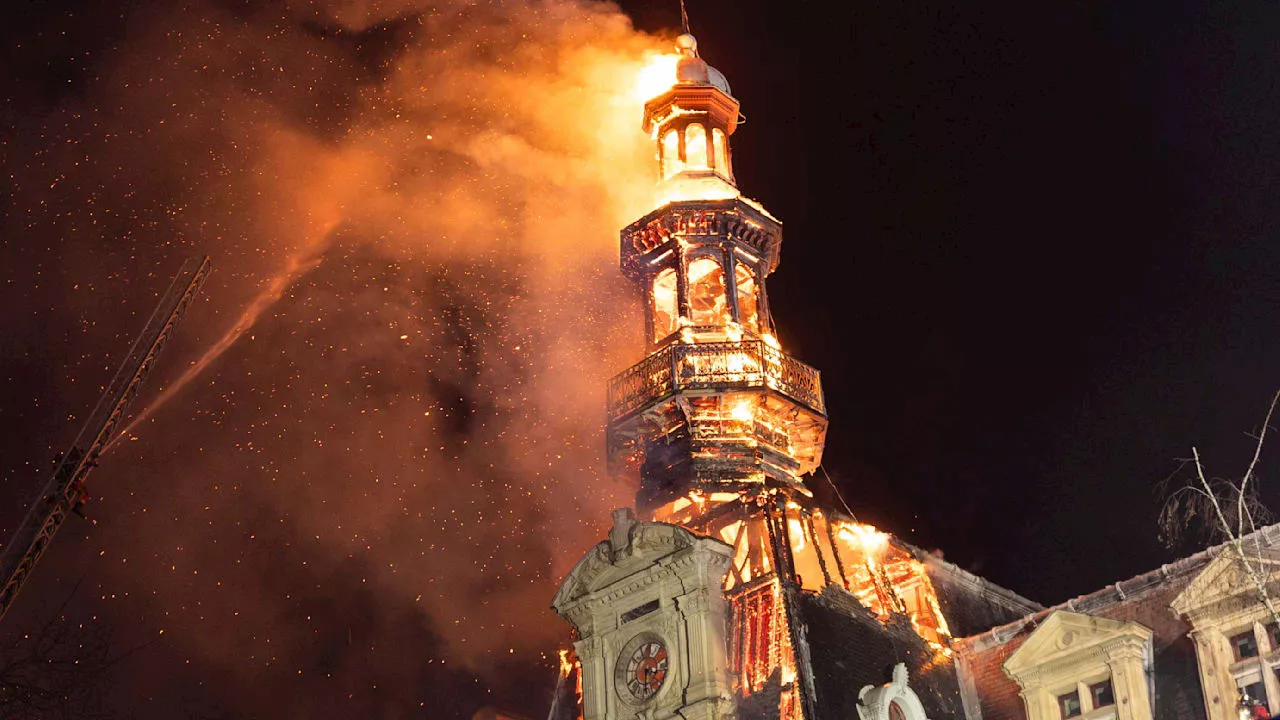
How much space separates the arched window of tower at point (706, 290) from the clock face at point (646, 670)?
11.4 metres

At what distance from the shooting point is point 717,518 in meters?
33.2

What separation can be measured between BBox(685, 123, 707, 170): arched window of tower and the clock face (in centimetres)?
A: 1721

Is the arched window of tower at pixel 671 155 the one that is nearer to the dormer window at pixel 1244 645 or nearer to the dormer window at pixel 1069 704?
the dormer window at pixel 1069 704

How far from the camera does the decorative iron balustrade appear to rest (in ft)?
117

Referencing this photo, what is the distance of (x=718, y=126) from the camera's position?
42.6 m

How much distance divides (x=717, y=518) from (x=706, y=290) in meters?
8.74

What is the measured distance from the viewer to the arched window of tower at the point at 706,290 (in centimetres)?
3888

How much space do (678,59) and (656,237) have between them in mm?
7767

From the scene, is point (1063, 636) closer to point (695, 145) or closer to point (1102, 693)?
point (1102, 693)

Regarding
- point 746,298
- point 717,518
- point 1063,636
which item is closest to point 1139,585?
point 1063,636

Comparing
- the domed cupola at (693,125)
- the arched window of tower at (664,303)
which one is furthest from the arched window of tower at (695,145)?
the arched window of tower at (664,303)

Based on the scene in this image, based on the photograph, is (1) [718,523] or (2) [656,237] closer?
(1) [718,523]

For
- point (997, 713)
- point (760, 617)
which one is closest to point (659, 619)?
point (760, 617)

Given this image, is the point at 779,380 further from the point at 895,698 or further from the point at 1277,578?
the point at 1277,578
